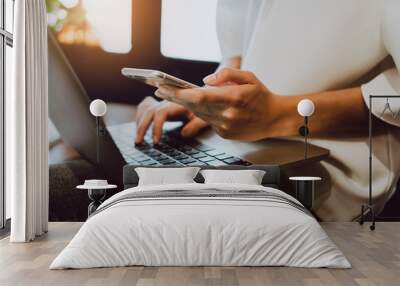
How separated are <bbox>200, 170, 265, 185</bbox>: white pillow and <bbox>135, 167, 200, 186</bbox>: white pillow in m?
0.22

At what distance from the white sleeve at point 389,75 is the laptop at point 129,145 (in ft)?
2.85

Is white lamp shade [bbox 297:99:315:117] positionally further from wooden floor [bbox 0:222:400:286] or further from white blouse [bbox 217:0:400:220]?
wooden floor [bbox 0:222:400:286]

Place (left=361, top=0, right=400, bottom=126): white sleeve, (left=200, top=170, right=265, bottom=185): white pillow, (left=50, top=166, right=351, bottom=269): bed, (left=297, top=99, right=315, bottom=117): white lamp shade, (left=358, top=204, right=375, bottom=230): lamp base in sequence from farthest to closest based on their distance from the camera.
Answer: (left=361, top=0, right=400, bottom=126): white sleeve, (left=297, top=99, right=315, bottom=117): white lamp shade, (left=358, top=204, right=375, bottom=230): lamp base, (left=200, top=170, right=265, bottom=185): white pillow, (left=50, top=166, right=351, bottom=269): bed

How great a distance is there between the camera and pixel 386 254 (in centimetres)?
487

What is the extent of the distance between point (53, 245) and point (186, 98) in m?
2.56

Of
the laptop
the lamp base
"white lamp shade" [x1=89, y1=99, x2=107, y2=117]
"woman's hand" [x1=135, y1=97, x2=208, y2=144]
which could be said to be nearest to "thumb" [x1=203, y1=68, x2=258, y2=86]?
"woman's hand" [x1=135, y1=97, x2=208, y2=144]

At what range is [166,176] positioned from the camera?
6340mm

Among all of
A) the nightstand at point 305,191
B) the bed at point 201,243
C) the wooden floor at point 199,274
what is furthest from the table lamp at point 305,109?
the bed at point 201,243

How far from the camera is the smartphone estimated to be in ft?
22.9

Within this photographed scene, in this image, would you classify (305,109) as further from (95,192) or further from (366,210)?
(95,192)

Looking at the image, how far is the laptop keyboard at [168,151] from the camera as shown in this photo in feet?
22.9

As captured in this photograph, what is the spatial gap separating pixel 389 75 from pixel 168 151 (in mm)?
2888

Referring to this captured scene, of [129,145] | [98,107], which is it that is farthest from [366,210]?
[98,107]

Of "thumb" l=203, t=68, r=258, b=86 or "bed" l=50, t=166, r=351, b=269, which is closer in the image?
"bed" l=50, t=166, r=351, b=269
